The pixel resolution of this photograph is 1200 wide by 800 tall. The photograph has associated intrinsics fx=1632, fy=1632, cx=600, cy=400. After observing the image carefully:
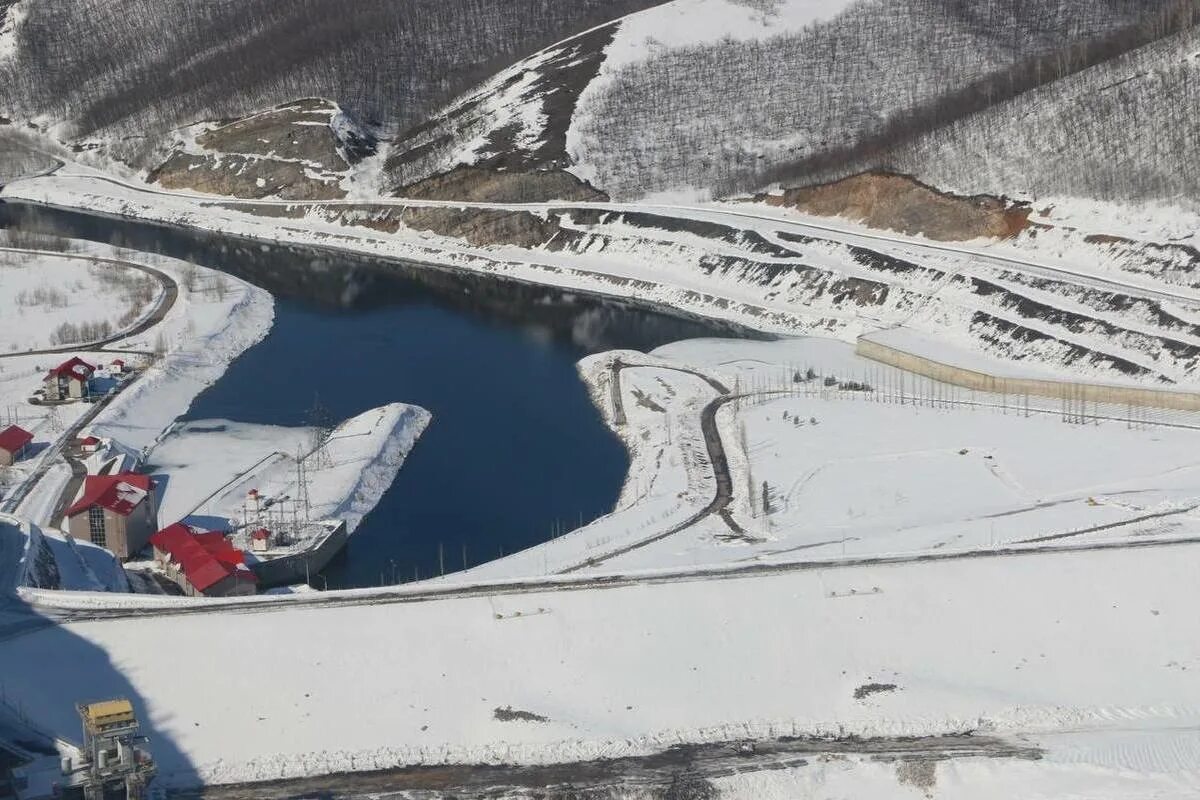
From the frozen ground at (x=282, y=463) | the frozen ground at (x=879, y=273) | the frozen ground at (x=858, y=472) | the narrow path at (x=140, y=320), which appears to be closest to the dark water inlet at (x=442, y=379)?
the frozen ground at (x=282, y=463)

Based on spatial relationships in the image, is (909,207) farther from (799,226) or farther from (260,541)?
(260,541)

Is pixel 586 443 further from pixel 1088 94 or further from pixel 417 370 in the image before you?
pixel 1088 94

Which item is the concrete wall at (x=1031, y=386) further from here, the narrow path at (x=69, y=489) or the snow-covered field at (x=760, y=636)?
the narrow path at (x=69, y=489)

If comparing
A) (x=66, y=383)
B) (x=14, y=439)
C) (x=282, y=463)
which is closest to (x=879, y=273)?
(x=282, y=463)

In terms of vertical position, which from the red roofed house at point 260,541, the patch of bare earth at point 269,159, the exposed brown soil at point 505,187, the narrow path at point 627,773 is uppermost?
the patch of bare earth at point 269,159

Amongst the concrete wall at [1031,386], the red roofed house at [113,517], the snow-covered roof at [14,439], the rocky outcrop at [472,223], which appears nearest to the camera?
the red roofed house at [113,517]

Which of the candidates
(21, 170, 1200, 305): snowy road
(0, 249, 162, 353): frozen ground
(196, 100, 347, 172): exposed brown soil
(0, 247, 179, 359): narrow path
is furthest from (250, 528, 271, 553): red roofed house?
(196, 100, 347, 172): exposed brown soil

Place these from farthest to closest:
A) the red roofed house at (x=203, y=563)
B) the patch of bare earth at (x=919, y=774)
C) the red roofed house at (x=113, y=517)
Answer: the red roofed house at (x=113, y=517)
the red roofed house at (x=203, y=563)
the patch of bare earth at (x=919, y=774)

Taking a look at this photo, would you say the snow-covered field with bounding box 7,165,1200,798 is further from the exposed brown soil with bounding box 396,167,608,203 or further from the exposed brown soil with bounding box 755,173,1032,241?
the exposed brown soil with bounding box 396,167,608,203
